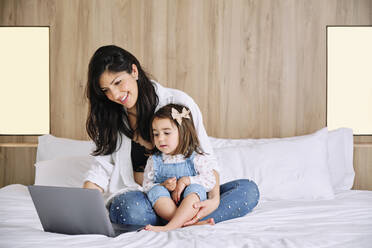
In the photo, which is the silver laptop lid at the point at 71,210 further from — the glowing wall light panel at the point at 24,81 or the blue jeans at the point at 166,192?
the glowing wall light panel at the point at 24,81

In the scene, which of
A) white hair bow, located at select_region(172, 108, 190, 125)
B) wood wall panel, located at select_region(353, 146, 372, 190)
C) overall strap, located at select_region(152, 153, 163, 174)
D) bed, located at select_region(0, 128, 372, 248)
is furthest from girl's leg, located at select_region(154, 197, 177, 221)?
wood wall panel, located at select_region(353, 146, 372, 190)

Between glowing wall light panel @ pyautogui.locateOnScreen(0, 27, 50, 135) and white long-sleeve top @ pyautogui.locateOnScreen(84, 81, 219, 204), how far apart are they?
1.08 meters

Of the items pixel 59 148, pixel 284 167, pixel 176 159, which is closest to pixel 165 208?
pixel 176 159

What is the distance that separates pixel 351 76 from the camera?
2.60 m

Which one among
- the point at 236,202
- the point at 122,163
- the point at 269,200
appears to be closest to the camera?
the point at 236,202

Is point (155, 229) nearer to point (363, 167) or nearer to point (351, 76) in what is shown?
point (363, 167)

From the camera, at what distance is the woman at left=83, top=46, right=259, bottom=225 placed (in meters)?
1.61

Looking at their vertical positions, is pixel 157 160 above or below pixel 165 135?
below

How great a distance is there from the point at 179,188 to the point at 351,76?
1.70 m

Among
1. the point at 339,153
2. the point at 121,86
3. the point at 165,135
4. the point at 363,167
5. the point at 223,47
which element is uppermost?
the point at 223,47

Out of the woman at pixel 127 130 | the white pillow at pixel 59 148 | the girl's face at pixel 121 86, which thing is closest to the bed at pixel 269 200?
the white pillow at pixel 59 148

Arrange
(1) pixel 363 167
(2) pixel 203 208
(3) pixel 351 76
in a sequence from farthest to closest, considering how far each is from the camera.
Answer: (3) pixel 351 76
(1) pixel 363 167
(2) pixel 203 208

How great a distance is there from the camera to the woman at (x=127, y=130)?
1609mm

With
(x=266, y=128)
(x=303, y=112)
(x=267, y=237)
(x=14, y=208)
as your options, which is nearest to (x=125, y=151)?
(x=14, y=208)
